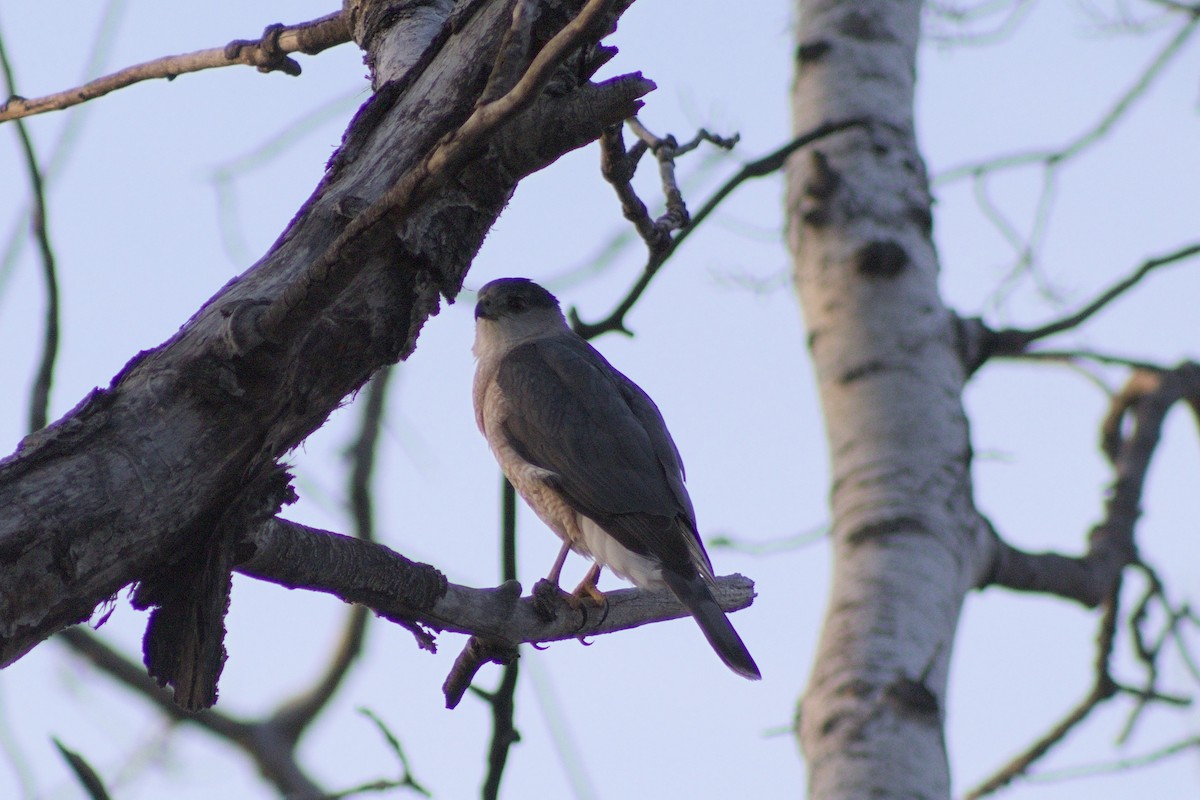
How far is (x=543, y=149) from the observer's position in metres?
2.00

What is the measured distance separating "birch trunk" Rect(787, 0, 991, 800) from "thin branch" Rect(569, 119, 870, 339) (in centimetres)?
51

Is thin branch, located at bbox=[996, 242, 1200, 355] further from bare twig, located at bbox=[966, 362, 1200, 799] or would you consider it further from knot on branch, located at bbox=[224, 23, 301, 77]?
knot on branch, located at bbox=[224, 23, 301, 77]

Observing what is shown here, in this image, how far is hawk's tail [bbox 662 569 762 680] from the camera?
3.02 meters

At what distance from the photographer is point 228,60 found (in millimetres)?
2803

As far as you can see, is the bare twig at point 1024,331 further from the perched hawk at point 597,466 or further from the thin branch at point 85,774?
the thin branch at point 85,774

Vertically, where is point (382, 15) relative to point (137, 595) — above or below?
above

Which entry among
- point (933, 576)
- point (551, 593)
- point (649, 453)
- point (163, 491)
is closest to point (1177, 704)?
point (933, 576)

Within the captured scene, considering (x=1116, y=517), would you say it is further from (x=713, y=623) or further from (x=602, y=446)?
(x=713, y=623)

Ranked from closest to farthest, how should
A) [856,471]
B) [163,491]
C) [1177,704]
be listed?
[163,491] < [856,471] < [1177,704]

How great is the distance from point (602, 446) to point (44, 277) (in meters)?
1.64

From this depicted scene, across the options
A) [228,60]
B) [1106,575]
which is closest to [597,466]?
[228,60]

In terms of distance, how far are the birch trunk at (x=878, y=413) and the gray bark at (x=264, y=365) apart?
172cm

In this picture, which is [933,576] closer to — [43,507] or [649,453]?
[649,453]

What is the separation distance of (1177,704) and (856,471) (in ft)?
4.50
